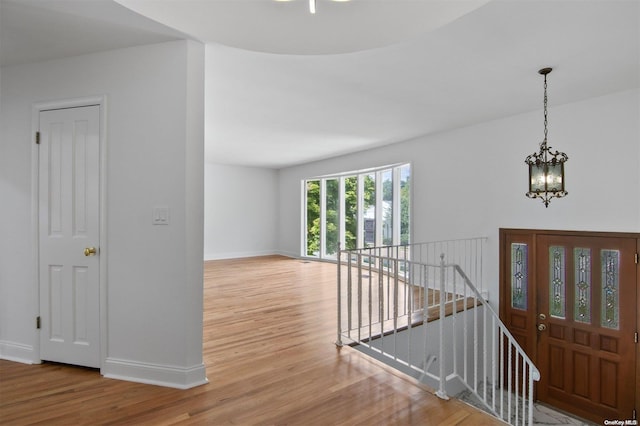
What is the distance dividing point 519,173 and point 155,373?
14.9ft

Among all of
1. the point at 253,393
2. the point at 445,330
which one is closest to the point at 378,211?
the point at 445,330

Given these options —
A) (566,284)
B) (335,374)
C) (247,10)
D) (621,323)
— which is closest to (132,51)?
(247,10)

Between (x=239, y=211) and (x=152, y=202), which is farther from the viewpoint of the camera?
(x=239, y=211)

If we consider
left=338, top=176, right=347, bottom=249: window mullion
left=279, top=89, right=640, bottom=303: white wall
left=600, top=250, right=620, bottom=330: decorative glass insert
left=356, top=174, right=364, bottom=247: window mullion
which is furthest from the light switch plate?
left=338, top=176, right=347, bottom=249: window mullion

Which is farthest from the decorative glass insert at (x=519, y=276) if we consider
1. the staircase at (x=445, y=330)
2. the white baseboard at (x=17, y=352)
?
the white baseboard at (x=17, y=352)

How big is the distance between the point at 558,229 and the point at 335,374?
3.22 m

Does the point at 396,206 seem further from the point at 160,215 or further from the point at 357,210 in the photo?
the point at 160,215

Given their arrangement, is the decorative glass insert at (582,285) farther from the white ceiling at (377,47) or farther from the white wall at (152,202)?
the white wall at (152,202)

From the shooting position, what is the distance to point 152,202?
2346mm

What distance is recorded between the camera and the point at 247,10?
→ 2.03m

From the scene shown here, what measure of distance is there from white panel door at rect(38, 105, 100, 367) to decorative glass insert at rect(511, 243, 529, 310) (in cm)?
461

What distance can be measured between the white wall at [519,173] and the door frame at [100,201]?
Result: 14.6ft

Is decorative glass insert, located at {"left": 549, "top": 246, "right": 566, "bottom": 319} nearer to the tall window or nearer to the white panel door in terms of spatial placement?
the tall window

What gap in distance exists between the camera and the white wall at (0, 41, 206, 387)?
2299mm
